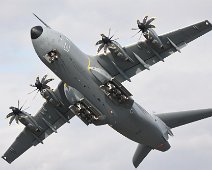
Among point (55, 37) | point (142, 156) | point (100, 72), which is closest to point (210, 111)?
point (142, 156)

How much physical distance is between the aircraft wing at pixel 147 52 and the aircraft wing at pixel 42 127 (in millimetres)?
7094

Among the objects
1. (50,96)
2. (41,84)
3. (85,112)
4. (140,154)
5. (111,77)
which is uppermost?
(41,84)

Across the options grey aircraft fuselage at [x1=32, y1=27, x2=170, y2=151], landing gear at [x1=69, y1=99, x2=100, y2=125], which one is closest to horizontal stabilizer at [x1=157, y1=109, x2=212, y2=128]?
grey aircraft fuselage at [x1=32, y1=27, x2=170, y2=151]

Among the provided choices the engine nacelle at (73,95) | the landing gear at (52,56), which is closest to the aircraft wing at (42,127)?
the engine nacelle at (73,95)

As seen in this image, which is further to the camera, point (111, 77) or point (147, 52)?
point (147, 52)

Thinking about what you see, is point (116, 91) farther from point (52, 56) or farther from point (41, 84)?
point (41, 84)

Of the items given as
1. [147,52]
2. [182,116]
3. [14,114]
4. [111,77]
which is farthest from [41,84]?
[182,116]

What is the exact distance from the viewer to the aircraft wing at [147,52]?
45.3 m

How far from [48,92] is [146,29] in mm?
10976

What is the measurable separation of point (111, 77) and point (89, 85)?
2168 mm

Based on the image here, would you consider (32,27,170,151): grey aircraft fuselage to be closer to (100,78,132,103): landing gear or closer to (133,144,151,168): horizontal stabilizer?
(100,78,132,103): landing gear

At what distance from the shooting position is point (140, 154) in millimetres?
52969

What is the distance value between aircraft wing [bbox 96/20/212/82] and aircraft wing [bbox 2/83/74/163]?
23.3 ft

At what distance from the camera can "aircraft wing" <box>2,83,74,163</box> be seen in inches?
2076
